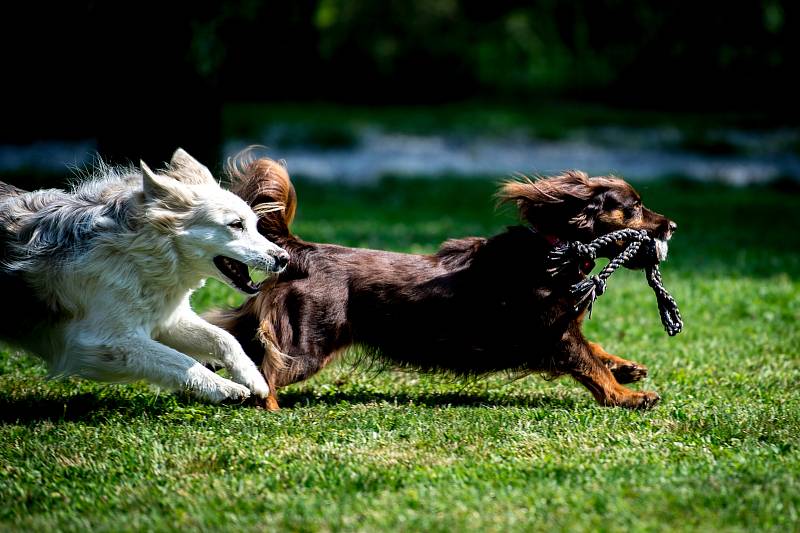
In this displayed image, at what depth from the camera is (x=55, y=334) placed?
5.71m

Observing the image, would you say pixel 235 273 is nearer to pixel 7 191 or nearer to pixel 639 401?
pixel 7 191

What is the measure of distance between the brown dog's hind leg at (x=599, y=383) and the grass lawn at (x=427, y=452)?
0.11 metres

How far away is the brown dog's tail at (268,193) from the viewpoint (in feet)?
19.9

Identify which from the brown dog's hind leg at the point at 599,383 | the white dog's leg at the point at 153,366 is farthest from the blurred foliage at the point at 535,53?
the white dog's leg at the point at 153,366

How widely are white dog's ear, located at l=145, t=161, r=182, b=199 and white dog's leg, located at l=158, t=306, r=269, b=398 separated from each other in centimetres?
75

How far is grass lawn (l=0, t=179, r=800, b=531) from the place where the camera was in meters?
4.06

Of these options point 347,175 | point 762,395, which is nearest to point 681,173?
point 347,175

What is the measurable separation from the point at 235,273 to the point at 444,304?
52.6 inches

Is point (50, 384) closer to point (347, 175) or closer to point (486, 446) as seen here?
point (486, 446)

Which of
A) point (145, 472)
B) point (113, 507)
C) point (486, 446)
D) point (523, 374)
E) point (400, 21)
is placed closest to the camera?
point (113, 507)

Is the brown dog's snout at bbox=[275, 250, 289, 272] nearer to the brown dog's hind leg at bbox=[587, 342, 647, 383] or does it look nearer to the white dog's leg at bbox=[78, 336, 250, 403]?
the white dog's leg at bbox=[78, 336, 250, 403]

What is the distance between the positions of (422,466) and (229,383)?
4.55 feet

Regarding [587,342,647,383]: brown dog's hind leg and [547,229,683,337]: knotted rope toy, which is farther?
[587,342,647,383]: brown dog's hind leg

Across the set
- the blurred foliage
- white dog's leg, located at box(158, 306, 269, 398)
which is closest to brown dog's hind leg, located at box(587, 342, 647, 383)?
white dog's leg, located at box(158, 306, 269, 398)
